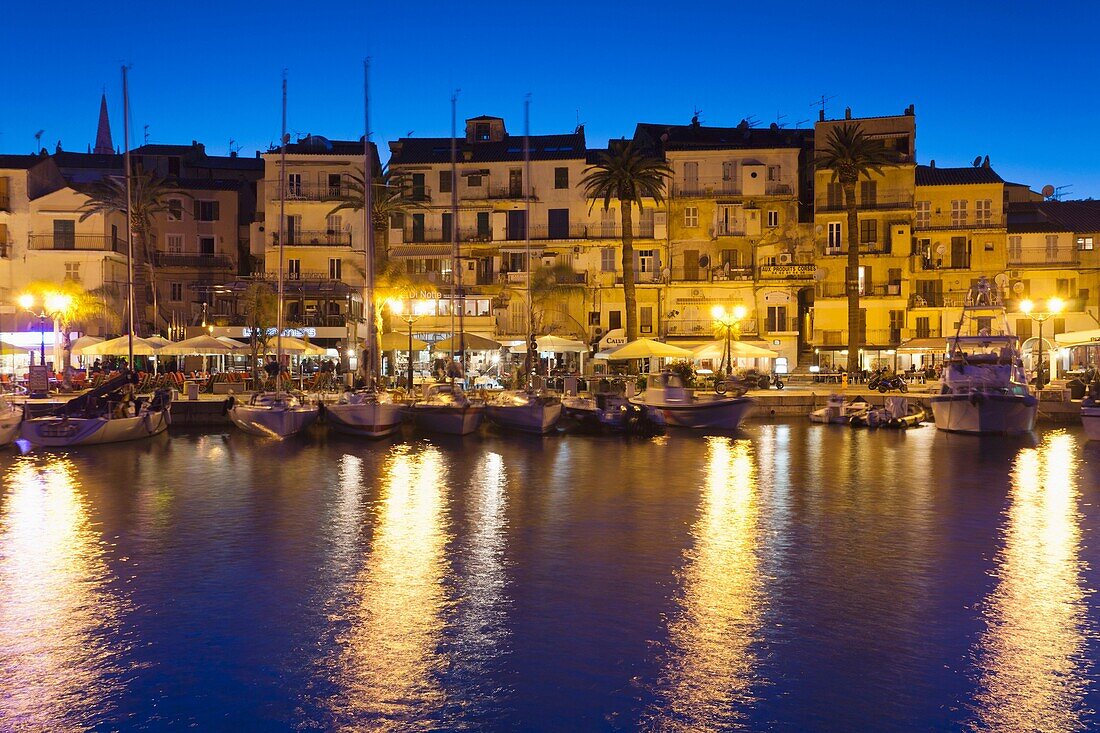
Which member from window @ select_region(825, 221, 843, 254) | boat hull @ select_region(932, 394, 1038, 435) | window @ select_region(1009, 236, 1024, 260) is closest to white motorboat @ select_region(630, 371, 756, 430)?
boat hull @ select_region(932, 394, 1038, 435)

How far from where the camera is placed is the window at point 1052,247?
242ft

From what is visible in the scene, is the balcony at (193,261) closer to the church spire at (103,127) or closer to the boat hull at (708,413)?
the boat hull at (708,413)

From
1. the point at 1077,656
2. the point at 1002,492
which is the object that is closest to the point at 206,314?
the point at 1002,492

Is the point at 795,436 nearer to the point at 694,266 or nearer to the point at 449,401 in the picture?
the point at 449,401

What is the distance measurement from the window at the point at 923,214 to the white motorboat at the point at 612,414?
42153mm

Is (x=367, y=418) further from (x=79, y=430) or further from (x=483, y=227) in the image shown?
(x=483, y=227)

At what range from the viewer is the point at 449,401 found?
123ft

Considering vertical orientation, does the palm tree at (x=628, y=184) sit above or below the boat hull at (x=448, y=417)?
above

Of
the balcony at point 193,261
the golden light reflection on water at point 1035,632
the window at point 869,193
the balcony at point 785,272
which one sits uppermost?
the window at point 869,193

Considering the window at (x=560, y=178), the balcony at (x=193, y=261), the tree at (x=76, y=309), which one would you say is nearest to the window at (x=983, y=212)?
the window at (x=560, y=178)

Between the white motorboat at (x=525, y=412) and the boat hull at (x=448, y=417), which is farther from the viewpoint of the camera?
the white motorboat at (x=525, y=412)

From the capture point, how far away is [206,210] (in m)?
75.1

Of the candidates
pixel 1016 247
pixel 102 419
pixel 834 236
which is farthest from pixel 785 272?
pixel 102 419

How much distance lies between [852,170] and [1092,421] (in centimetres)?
3472
